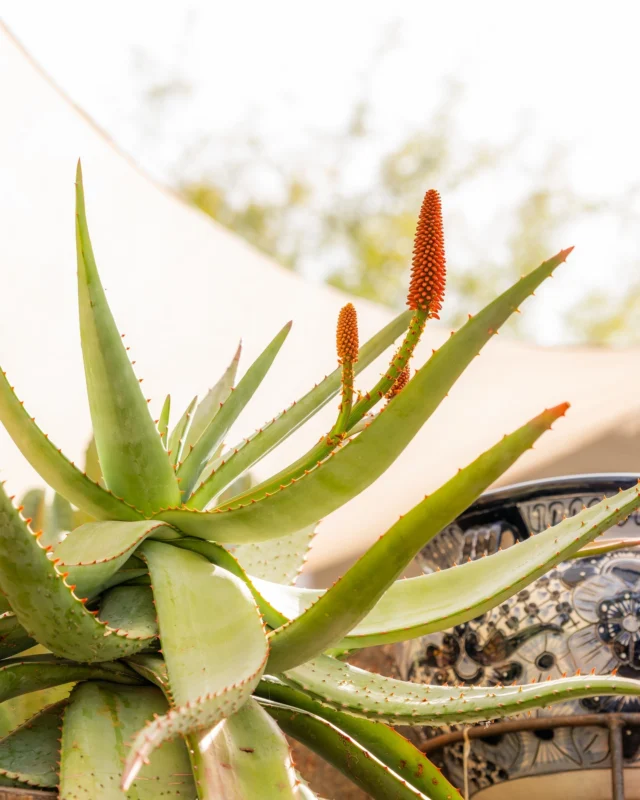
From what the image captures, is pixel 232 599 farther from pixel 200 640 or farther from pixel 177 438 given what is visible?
pixel 177 438

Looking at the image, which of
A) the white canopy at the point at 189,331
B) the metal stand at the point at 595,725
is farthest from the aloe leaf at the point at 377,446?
the white canopy at the point at 189,331

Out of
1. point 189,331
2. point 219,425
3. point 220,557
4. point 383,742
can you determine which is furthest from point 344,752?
point 189,331

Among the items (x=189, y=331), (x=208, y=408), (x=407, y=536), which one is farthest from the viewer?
(x=189, y=331)

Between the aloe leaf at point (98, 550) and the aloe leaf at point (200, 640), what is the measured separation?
Answer: 23mm

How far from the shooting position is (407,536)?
0.49 m

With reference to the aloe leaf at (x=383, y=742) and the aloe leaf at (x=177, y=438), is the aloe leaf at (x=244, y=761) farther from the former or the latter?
the aloe leaf at (x=177, y=438)

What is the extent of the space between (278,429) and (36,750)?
284 millimetres

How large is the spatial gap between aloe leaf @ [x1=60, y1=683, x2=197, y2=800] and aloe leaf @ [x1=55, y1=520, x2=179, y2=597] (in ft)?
0.21

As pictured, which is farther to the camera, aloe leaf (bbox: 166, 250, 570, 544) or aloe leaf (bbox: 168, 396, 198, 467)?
aloe leaf (bbox: 168, 396, 198, 467)

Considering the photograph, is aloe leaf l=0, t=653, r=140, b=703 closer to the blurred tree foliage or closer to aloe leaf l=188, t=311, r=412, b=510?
aloe leaf l=188, t=311, r=412, b=510

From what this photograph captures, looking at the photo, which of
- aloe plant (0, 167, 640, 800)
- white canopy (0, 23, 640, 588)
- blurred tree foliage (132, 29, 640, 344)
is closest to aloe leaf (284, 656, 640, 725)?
aloe plant (0, 167, 640, 800)

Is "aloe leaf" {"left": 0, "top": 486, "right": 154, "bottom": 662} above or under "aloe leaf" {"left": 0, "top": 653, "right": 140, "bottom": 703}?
above

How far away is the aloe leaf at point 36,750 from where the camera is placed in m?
0.54

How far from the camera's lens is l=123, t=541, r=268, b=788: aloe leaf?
455 millimetres
